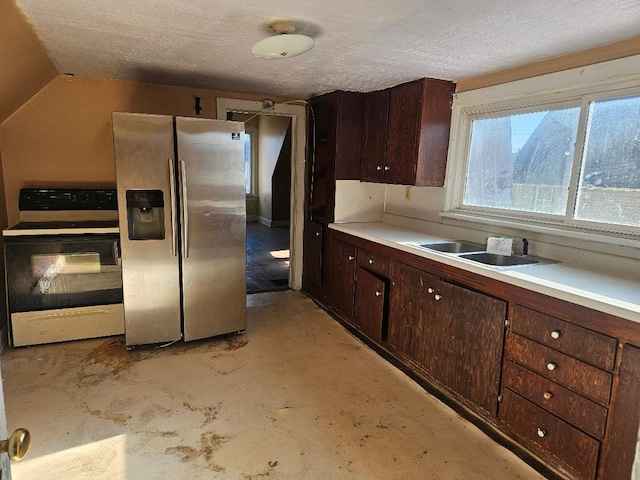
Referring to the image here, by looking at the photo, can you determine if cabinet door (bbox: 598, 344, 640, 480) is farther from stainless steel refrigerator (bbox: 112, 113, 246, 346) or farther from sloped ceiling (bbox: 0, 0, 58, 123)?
sloped ceiling (bbox: 0, 0, 58, 123)

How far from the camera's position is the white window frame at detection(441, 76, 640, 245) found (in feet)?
7.12

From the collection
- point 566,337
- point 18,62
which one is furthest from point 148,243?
point 566,337

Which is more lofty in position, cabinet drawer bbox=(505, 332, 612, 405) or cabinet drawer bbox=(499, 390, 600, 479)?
cabinet drawer bbox=(505, 332, 612, 405)

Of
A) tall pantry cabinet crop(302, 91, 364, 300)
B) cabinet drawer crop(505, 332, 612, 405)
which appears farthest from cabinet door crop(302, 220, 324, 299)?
cabinet drawer crop(505, 332, 612, 405)

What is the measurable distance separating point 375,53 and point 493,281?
150 centimetres

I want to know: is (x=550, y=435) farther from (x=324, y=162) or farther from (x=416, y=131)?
(x=324, y=162)

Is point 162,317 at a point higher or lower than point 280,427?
higher

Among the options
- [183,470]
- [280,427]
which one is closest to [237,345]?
[280,427]

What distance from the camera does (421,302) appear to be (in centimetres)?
264

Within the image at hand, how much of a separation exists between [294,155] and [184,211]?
5.67 ft

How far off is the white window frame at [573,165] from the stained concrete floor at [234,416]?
1.27 m

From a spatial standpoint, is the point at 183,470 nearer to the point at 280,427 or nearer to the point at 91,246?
the point at 280,427

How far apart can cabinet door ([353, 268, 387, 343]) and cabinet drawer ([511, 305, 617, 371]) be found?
116cm

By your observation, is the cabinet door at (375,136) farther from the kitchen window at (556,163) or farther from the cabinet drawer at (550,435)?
the cabinet drawer at (550,435)
